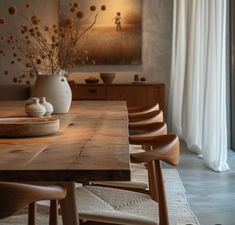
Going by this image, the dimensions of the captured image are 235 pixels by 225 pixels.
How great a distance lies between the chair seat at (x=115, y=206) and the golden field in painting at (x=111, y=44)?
4.80 meters

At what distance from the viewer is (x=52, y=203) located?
194cm

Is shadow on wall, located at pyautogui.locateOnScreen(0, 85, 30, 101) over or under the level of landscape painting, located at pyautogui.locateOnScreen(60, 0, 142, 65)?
under

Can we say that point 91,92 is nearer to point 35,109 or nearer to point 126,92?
point 126,92

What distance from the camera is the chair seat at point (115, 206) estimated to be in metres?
2.00

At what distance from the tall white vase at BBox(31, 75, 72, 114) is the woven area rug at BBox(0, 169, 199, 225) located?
0.76 m

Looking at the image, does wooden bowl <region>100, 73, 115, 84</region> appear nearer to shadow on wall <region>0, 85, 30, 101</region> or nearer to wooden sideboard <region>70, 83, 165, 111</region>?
wooden sideboard <region>70, 83, 165, 111</region>

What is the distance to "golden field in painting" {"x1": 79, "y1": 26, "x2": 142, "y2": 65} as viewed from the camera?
716 centimetres

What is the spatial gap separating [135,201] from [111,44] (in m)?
5.07

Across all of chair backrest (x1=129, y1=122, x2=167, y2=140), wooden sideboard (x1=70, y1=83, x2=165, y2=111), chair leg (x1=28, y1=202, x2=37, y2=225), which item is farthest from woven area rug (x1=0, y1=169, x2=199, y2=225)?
wooden sideboard (x1=70, y1=83, x2=165, y2=111)

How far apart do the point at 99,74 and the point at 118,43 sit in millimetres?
533

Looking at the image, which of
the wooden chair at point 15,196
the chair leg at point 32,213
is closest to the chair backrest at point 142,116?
the chair leg at point 32,213

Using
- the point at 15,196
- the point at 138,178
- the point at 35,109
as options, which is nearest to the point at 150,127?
the point at 138,178

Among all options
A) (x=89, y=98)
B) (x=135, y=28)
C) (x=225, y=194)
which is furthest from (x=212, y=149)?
(x=135, y=28)

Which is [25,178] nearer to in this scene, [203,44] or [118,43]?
[203,44]
